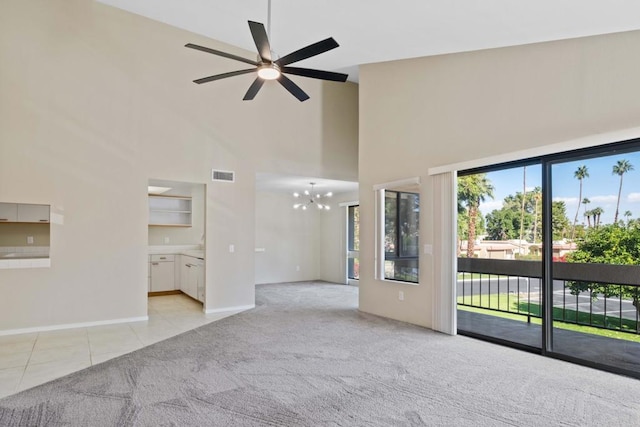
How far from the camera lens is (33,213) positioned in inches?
196

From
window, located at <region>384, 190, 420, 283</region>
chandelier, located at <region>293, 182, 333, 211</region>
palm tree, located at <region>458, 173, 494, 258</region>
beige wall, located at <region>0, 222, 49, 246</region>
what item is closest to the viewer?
palm tree, located at <region>458, 173, 494, 258</region>

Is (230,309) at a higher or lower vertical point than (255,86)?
lower

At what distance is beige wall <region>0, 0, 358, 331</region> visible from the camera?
4852 mm

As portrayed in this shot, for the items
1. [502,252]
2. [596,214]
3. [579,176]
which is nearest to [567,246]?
[596,214]

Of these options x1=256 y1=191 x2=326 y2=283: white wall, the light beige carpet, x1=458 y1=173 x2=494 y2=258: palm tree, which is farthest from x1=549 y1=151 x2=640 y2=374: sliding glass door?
x1=256 y1=191 x2=326 y2=283: white wall

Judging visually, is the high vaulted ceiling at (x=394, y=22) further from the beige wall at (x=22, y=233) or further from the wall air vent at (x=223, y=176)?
the beige wall at (x=22, y=233)

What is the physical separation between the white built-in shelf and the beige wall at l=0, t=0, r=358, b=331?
97.8 inches

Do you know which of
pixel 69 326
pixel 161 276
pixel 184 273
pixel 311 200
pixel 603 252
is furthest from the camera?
pixel 311 200

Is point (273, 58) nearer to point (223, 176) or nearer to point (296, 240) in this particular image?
point (223, 176)

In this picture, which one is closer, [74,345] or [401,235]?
[74,345]

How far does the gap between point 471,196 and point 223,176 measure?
382 centimetres

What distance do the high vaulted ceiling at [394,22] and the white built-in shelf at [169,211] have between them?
362 centimetres

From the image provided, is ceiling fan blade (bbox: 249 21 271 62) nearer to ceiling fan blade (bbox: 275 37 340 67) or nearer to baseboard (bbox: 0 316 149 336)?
ceiling fan blade (bbox: 275 37 340 67)

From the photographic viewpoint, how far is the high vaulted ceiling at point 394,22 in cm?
307
